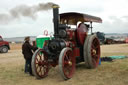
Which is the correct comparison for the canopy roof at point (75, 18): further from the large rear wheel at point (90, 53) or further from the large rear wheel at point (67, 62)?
the large rear wheel at point (67, 62)

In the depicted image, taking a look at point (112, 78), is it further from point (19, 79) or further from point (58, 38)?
point (19, 79)

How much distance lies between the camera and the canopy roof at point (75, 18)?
248 inches

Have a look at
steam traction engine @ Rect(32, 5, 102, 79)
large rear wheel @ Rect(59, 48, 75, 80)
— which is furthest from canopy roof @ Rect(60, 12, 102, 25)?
large rear wheel @ Rect(59, 48, 75, 80)

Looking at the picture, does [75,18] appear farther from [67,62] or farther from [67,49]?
[67,62]

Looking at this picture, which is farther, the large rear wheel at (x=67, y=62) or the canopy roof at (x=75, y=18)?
the canopy roof at (x=75, y=18)

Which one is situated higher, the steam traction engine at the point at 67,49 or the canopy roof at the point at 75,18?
the canopy roof at the point at 75,18

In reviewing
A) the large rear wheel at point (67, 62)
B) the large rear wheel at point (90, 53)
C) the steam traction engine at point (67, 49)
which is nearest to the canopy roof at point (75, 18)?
the steam traction engine at point (67, 49)

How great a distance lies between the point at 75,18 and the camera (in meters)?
6.81

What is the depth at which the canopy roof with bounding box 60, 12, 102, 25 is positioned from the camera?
6.30 m

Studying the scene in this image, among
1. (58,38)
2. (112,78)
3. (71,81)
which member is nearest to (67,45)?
(58,38)

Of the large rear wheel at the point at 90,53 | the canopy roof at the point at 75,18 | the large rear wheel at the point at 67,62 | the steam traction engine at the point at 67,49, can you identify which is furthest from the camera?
the canopy roof at the point at 75,18

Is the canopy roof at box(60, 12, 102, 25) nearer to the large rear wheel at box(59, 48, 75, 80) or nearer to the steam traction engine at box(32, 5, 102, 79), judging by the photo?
the steam traction engine at box(32, 5, 102, 79)

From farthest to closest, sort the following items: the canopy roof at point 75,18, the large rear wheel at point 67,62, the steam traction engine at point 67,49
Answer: the canopy roof at point 75,18, the steam traction engine at point 67,49, the large rear wheel at point 67,62

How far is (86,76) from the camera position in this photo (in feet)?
17.6
